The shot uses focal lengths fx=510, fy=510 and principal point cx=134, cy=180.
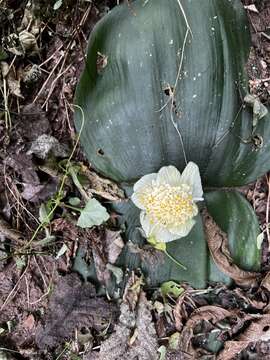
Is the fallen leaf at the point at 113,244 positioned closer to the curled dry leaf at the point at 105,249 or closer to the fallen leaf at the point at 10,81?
the curled dry leaf at the point at 105,249

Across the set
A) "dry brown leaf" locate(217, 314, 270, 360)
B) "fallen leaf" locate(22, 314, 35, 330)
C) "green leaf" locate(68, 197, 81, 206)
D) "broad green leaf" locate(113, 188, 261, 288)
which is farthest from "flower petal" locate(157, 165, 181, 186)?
"fallen leaf" locate(22, 314, 35, 330)

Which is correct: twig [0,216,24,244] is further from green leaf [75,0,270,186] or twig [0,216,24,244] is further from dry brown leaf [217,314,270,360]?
dry brown leaf [217,314,270,360]

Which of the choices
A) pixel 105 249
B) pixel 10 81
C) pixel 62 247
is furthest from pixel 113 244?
pixel 10 81

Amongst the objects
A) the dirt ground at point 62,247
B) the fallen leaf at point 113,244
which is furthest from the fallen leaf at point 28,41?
the fallen leaf at point 113,244

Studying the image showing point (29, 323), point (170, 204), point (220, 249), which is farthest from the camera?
point (29, 323)

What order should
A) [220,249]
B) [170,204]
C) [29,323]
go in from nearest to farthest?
[170,204] < [220,249] < [29,323]

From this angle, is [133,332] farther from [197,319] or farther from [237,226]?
[237,226]
